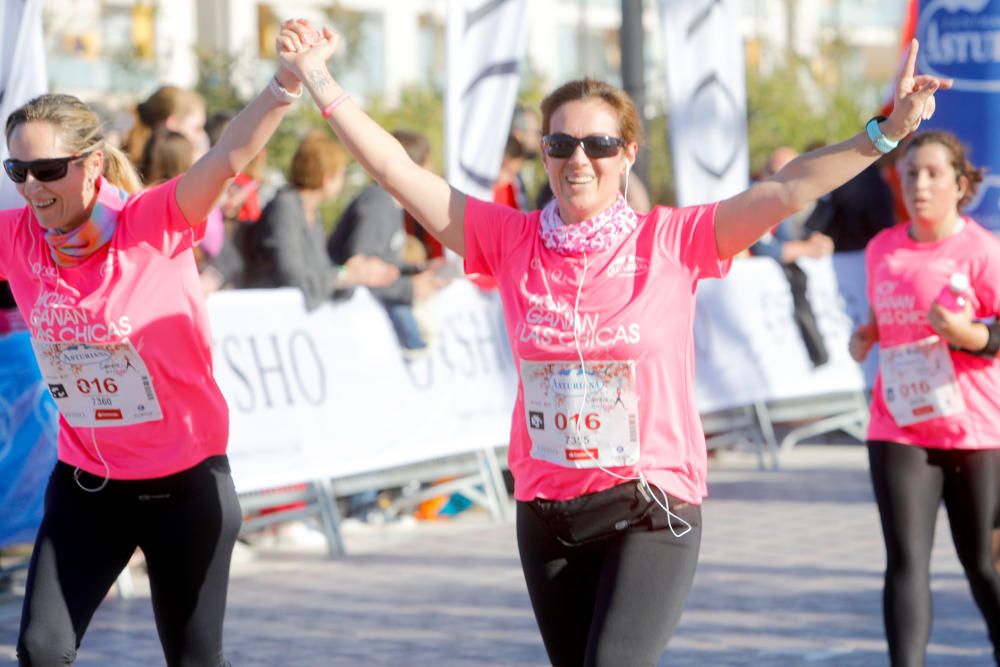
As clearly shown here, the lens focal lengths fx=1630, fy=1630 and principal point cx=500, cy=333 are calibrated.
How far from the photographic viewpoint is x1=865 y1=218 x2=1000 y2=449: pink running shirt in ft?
18.2

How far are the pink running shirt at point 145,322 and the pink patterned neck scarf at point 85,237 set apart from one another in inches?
0.9

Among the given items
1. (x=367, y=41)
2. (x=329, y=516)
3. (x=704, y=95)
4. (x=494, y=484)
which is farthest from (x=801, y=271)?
(x=367, y=41)

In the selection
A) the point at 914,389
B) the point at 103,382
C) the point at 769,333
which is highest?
the point at 103,382

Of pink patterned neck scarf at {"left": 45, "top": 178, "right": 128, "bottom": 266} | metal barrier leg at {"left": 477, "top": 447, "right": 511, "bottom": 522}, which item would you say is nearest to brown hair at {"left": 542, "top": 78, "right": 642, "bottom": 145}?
pink patterned neck scarf at {"left": 45, "top": 178, "right": 128, "bottom": 266}

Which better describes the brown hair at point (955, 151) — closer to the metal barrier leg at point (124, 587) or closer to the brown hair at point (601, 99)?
the brown hair at point (601, 99)

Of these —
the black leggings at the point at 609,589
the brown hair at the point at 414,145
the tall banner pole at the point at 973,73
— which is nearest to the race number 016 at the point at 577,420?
the black leggings at the point at 609,589

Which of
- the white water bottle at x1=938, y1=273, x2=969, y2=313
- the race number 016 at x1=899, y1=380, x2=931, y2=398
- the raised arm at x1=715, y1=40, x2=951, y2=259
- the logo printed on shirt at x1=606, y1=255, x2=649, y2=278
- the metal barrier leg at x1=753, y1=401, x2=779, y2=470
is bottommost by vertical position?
the metal barrier leg at x1=753, y1=401, x2=779, y2=470

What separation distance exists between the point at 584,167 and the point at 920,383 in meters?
2.03

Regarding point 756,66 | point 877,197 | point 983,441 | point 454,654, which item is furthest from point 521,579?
point 756,66

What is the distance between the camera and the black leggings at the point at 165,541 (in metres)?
4.26

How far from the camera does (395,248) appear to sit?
924cm

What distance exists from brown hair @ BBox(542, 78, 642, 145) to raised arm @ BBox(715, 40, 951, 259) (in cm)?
32

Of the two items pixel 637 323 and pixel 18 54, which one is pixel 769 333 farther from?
pixel 637 323

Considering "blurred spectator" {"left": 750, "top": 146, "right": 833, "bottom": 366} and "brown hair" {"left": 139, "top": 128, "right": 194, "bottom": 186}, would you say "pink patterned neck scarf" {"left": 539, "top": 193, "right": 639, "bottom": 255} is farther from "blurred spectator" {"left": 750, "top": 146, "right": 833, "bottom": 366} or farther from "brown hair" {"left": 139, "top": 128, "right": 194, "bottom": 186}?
"blurred spectator" {"left": 750, "top": 146, "right": 833, "bottom": 366}
